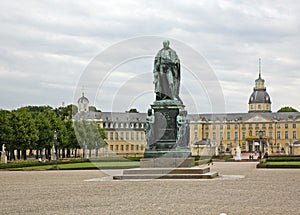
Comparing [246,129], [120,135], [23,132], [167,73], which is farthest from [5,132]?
[246,129]

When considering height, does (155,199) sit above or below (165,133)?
below

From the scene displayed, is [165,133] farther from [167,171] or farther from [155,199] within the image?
[155,199]

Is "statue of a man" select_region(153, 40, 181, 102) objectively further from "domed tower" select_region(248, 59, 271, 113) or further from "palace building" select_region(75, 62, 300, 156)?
"domed tower" select_region(248, 59, 271, 113)

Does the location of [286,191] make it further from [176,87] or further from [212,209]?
[176,87]

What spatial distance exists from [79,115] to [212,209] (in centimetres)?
9370

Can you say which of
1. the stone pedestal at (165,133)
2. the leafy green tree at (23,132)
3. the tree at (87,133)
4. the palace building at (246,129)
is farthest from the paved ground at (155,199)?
the palace building at (246,129)

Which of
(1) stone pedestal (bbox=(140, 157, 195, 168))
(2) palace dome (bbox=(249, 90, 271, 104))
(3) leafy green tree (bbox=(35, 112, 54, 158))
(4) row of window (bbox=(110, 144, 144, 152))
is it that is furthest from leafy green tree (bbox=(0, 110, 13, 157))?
(2) palace dome (bbox=(249, 90, 271, 104))

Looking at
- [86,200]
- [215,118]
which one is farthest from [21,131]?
[215,118]

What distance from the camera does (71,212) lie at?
14.9 meters

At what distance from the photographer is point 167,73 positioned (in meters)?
31.5

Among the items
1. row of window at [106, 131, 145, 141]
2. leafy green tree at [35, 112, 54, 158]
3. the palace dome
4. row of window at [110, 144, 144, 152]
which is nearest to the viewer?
leafy green tree at [35, 112, 54, 158]

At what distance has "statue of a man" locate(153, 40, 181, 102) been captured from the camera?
103 ft

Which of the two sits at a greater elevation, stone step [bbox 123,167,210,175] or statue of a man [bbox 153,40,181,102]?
statue of a man [bbox 153,40,181,102]

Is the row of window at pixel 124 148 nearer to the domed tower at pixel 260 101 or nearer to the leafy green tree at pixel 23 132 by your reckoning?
the domed tower at pixel 260 101
